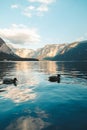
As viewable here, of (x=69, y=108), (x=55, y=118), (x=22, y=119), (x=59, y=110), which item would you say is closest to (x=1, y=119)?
(x=22, y=119)

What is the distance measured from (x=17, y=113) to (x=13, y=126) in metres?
4.65

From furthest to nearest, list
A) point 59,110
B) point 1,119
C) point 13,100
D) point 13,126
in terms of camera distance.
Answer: point 13,100
point 59,110
point 1,119
point 13,126

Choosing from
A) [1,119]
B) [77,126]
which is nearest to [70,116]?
[77,126]

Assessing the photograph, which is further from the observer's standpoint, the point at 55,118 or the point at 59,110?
the point at 59,110

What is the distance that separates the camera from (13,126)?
74.1ft

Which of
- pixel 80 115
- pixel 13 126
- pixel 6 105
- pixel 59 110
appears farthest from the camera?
pixel 6 105

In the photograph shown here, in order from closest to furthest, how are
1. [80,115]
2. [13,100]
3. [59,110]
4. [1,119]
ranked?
[1,119] < [80,115] < [59,110] < [13,100]

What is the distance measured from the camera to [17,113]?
27234 mm

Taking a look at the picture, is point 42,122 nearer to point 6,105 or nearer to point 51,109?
point 51,109

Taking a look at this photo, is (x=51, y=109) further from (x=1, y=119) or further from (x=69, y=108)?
(x=1, y=119)

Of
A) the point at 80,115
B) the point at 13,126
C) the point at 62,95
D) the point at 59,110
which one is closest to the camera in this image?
the point at 13,126

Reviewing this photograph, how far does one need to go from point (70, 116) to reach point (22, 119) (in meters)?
6.10

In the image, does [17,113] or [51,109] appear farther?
[51,109]

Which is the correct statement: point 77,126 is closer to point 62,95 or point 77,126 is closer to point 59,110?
point 59,110
